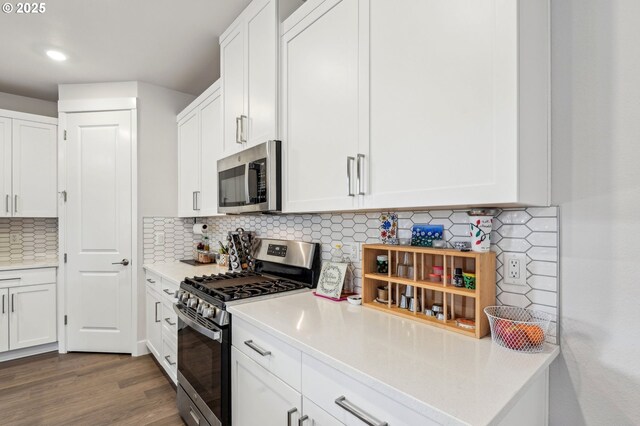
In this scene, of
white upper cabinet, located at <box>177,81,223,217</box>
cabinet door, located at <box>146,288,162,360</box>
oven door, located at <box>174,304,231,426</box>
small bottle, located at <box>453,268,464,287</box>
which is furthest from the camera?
cabinet door, located at <box>146,288,162,360</box>

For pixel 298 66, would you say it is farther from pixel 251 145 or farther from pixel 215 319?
pixel 215 319

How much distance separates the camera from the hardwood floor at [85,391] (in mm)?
2139

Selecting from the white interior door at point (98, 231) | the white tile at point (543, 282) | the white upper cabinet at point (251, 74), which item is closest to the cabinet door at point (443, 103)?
the white tile at point (543, 282)

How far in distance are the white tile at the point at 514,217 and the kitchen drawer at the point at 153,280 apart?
2.59 m

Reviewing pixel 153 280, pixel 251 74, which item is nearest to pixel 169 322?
pixel 153 280

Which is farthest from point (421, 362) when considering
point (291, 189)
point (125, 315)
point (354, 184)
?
point (125, 315)

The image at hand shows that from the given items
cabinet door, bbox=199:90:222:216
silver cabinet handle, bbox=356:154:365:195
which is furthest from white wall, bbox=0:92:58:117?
silver cabinet handle, bbox=356:154:365:195

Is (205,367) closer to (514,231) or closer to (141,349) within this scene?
(514,231)

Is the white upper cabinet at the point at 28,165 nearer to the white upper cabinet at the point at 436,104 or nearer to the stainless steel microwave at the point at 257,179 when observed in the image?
the stainless steel microwave at the point at 257,179

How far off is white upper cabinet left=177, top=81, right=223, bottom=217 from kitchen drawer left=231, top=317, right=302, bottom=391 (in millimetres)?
1367

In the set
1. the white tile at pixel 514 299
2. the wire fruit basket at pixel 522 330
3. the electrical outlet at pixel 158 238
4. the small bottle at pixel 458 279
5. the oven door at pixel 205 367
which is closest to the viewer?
the wire fruit basket at pixel 522 330

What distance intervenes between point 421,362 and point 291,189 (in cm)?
106

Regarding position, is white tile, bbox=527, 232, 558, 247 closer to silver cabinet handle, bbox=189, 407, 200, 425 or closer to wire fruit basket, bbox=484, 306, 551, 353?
wire fruit basket, bbox=484, 306, 551, 353

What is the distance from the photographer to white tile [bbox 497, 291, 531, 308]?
112 centimetres
